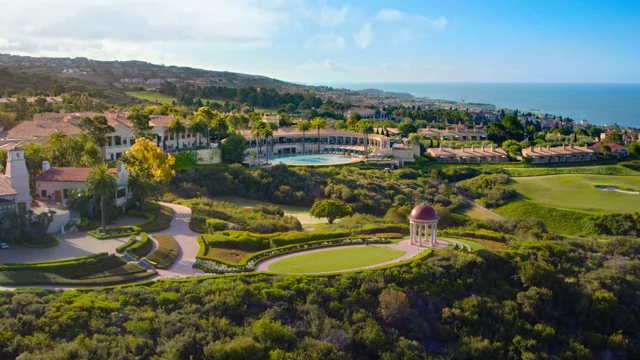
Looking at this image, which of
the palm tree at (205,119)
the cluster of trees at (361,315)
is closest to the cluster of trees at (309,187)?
the palm tree at (205,119)

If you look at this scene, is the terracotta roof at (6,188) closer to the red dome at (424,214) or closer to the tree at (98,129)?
the tree at (98,129)

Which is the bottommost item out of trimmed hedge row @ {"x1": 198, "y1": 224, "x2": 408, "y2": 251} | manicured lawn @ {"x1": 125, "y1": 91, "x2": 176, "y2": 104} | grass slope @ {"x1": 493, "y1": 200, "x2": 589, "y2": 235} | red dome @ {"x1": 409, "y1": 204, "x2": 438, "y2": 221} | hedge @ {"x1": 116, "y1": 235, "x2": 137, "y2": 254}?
grass slope @ {"x1": 493, "y1": 200, "x2": 589, "y2": 235}

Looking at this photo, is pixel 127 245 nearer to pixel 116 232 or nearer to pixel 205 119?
pixel 116 232

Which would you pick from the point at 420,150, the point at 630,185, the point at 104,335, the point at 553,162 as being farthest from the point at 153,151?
the point at 553,162

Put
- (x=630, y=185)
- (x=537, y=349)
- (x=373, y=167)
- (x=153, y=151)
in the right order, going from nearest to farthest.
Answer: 1. (x=537, y=349)
2. (x=153, y=151)
3. (x=630, y=185)
4. (x=373, y=167)

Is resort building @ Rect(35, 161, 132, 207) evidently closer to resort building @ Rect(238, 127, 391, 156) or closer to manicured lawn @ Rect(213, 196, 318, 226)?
manicured lawn @ Rect(213, 196, 318, 226)

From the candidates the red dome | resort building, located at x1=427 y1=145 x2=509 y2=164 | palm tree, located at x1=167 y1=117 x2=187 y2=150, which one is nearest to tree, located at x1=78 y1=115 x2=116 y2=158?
palm tree, located at x1=167 y1=117 x2=187 y2=150

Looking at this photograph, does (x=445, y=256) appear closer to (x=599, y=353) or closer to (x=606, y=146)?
(x=599, y=353)
